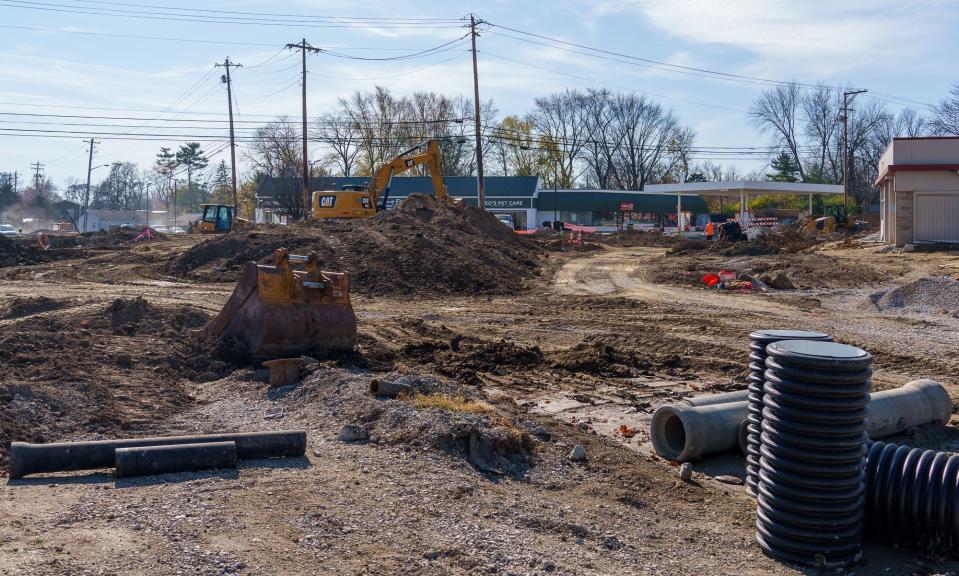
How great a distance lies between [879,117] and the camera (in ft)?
295

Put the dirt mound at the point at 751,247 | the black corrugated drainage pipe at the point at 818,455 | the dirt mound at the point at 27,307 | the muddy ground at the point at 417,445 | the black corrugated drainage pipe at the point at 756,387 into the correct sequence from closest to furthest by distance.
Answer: the muddy ground at the point at 417,445, the black corrugated drainage pipe at the point at 818,455, the black corrugated drainage pipe at the point at 756,387, the dirt mound at the point at 27,307, the dirt mound at the point at 751,247

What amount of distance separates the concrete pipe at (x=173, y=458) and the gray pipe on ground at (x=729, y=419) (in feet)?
12.5

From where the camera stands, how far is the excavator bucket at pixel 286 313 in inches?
431

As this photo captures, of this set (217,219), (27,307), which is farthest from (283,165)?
(27,307)

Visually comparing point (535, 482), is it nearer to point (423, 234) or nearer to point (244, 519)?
point (244, 519)

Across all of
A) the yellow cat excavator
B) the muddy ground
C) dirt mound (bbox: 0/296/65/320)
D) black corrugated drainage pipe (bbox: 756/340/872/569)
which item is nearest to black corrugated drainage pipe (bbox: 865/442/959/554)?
the muddy ground

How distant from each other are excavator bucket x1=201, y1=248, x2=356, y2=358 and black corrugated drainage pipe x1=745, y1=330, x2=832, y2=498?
5925 mm

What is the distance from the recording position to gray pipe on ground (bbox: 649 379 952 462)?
7.82 metres

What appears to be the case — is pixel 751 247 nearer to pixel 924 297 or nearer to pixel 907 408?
pixel 924 297

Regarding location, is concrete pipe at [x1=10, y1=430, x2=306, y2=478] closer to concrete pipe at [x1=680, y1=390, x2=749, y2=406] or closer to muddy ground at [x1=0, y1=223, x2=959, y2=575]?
muddy ground at [x1=0, y1=223, x2=959, y2=575]

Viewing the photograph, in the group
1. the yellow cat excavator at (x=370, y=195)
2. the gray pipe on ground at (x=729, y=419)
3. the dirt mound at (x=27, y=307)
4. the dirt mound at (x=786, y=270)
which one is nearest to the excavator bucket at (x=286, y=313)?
the gray pipe on ground at (x=729, y=419)

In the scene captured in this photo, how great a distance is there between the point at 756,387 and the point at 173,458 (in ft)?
14.4

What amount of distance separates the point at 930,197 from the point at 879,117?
200 ft

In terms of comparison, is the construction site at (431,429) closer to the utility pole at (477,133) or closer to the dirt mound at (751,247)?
the dirt mound at (751,247)
